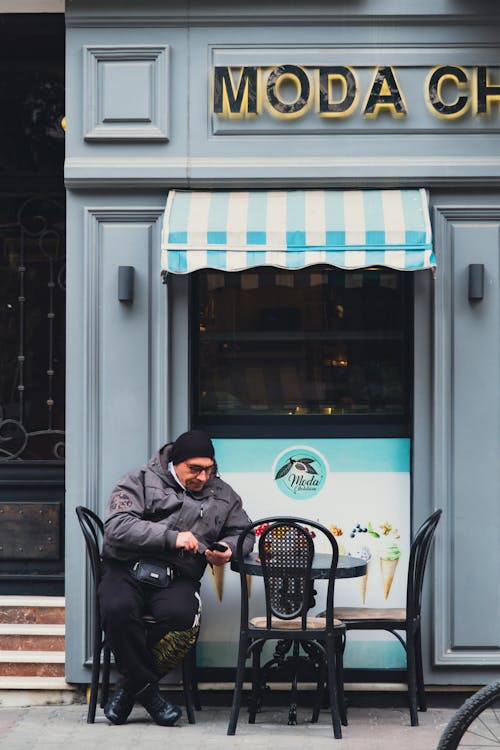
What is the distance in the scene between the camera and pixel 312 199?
22.9 ft

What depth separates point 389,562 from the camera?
7070 millimetres

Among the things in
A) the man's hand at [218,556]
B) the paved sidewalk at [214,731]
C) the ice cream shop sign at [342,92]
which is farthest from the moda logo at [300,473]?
the ice cream shop sign at [342,92]

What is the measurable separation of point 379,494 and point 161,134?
8.11 feet

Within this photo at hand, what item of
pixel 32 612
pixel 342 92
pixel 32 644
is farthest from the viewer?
pixel 32 612

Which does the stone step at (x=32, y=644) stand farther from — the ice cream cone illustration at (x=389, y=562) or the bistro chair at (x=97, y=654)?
the ice cream cone illustration at (x=389, y=562)

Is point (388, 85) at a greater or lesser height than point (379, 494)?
greater

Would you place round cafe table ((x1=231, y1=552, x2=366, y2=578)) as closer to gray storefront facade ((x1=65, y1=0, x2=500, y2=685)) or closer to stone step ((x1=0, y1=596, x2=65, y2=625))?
gray storefront facade ((x1=65, y1=0, x2=500, y2=685))

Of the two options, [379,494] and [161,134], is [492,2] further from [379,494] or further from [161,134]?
[379,494]

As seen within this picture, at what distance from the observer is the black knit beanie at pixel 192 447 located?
6.50 meters

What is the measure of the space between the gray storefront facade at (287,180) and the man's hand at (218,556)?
0.68 m

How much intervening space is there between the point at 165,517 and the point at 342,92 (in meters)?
2.68

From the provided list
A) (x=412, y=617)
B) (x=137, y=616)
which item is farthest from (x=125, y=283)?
(x=412, y=617)

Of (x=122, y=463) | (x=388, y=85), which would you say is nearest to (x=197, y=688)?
(x=122, y=463)

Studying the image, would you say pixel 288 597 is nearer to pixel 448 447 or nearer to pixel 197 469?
pixel 197 469
